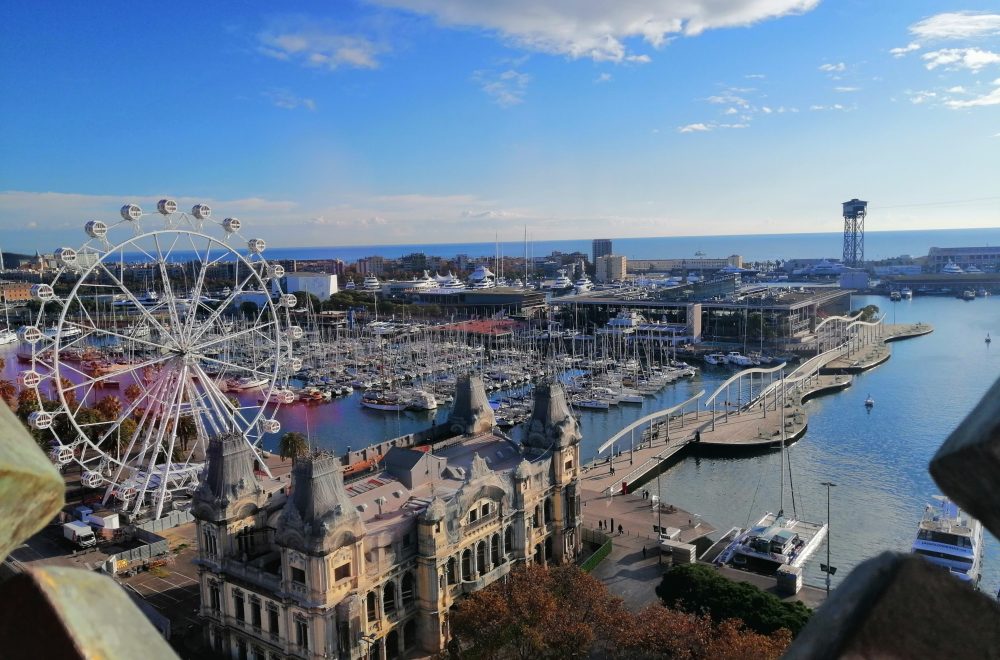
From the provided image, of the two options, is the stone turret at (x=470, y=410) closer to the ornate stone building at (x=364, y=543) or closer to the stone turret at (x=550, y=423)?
the stone turret at (x=550, y=423)

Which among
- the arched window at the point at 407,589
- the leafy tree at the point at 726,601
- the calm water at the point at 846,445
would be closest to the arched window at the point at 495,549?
the arched window at the point at 407,589

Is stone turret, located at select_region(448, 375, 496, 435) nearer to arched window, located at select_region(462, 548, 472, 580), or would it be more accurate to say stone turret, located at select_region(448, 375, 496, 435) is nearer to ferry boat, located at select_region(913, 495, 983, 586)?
arched window, located at select_region(462, 548, 472, 580)

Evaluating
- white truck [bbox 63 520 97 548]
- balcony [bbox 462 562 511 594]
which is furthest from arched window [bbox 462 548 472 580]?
Result: white truck [bbox 63 520 97 548]

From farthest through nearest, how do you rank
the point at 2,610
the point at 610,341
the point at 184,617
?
the point at 610,341 < the point at 184,617 < the point at 2,610

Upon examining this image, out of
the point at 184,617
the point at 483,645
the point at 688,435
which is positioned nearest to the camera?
the point at 483,645

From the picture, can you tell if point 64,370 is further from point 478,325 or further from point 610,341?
point 610,341

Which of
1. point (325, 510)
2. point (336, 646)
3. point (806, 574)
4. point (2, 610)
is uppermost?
point (2, 610)

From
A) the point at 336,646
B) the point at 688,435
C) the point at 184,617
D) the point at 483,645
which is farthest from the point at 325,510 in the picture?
the point at 688,435

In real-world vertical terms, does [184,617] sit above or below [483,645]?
below

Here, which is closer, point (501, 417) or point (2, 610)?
point (2, 610)
